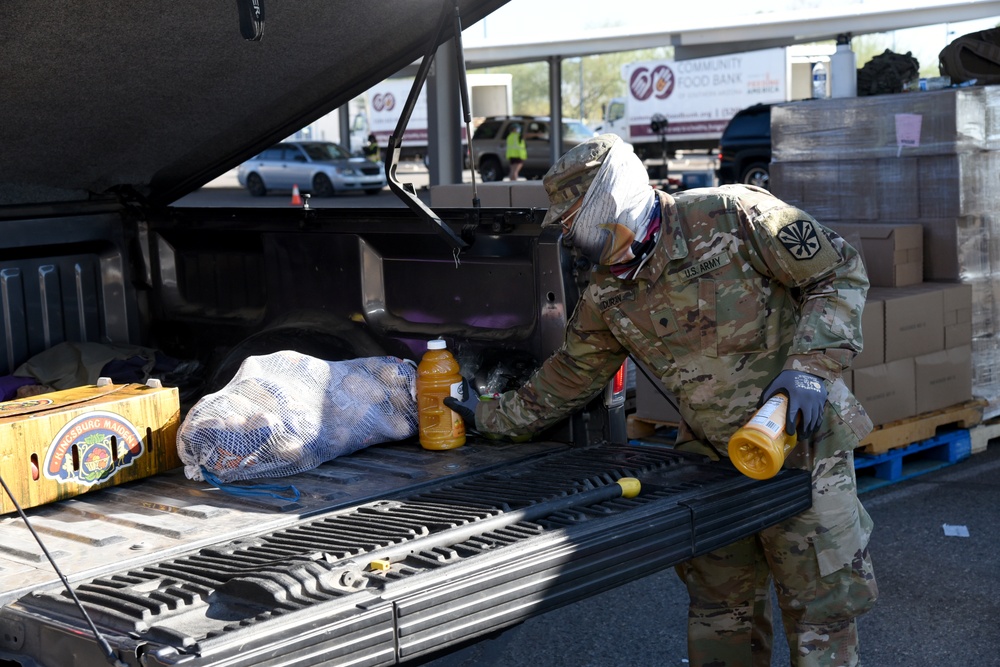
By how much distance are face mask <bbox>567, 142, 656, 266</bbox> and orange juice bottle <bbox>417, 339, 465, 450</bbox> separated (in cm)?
61

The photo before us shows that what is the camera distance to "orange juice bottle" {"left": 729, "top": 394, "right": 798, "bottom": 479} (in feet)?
8.00

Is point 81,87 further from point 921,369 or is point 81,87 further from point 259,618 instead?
point 921,369

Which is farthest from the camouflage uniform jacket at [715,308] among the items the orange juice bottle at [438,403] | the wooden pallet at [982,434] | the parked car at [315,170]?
the parked car at [315,170]

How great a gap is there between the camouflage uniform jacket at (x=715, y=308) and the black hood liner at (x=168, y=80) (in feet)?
3.14

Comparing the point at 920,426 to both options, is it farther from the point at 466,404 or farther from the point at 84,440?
the point at 84,440

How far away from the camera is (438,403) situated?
3.19 m

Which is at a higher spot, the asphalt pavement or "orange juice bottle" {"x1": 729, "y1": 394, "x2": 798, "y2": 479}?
"orange juice bottle" {"x1": 729, "y1": 394, "x2": 798, "y2": 479}

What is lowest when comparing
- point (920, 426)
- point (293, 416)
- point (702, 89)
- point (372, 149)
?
point (920, 426)

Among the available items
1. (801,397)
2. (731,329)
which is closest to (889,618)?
(731,329)

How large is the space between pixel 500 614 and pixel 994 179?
512 cm

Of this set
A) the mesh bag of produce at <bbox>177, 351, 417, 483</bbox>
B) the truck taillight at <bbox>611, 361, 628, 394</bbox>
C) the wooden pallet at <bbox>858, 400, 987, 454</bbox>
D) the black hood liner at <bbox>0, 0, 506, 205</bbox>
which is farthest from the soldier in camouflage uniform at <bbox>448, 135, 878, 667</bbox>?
the wooden pallet at <bbox>858, 400, 987, 454</bbox>

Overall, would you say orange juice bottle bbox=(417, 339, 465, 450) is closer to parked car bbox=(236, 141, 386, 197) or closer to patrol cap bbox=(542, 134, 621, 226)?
patrol cap bbox=(542, 134, 621, 226)

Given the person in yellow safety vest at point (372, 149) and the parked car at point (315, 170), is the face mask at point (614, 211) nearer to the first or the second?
the parked car at point (315, 170)

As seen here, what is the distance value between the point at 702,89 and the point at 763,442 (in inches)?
1199
